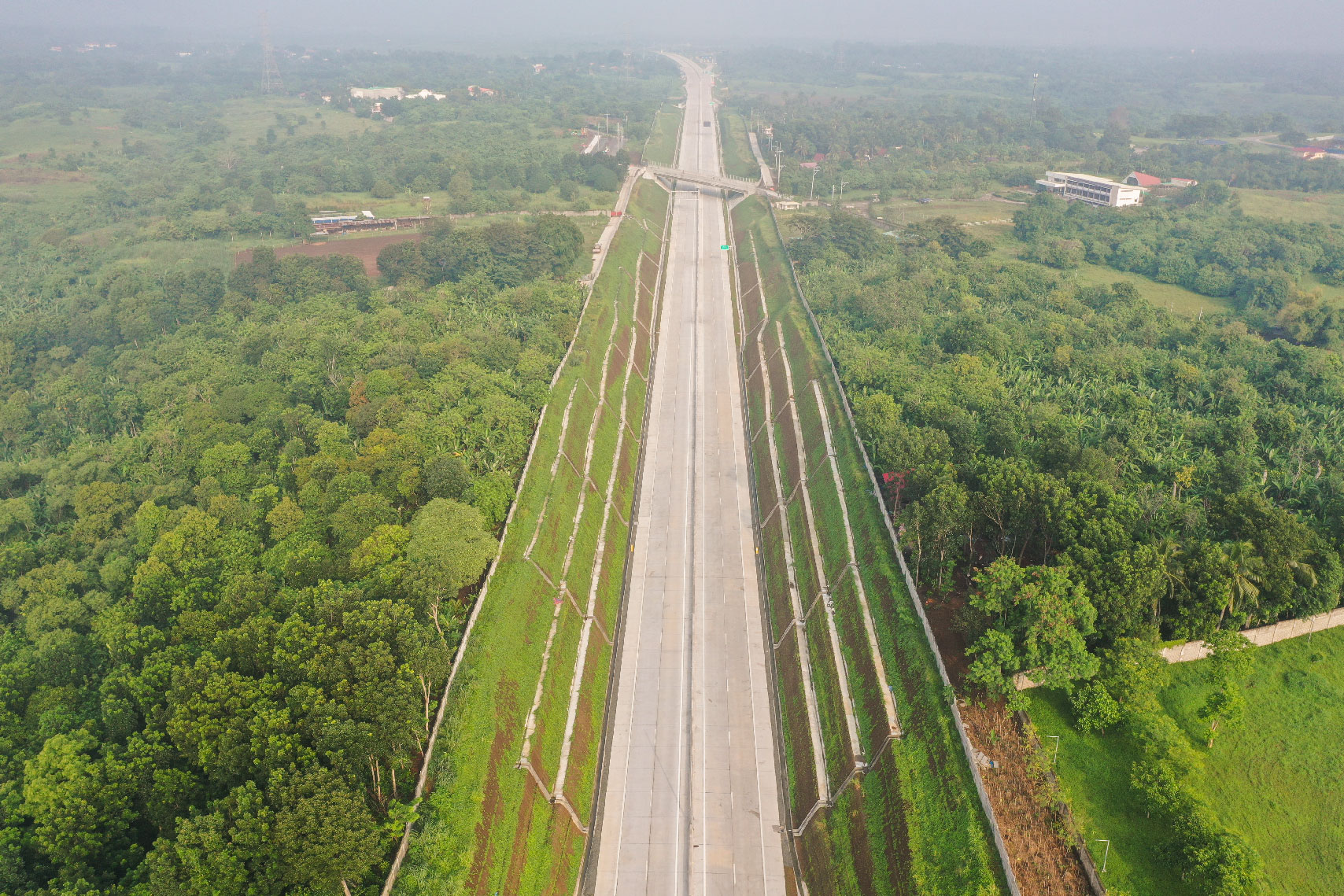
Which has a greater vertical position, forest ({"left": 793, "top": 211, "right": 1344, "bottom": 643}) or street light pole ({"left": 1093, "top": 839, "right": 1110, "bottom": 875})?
forest ({"left": 793, "top": 211, "right": 1344, "bottom": 643})

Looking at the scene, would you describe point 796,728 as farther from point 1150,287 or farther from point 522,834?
point 1150,287

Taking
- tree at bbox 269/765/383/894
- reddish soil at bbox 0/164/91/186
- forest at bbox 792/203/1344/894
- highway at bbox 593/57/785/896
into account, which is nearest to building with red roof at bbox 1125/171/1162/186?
forest at bbox 792/203/1344/894

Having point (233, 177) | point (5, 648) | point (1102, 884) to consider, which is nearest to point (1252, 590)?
point (1102, 884)

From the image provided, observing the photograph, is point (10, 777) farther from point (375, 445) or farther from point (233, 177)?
point (233, 177)

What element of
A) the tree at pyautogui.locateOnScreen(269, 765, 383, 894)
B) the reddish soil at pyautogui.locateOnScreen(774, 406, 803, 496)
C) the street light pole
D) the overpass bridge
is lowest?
the reddish soil at pyautogui.locateOnScreen(774, 406, 803, 496)

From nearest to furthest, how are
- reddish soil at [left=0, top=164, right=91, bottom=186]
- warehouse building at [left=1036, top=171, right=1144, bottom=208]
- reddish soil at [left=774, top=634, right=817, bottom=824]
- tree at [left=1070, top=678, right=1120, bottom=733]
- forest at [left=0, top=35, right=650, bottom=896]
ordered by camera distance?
1. forest at [left=0, top=35, right=650, bottom=896]
2. tree at [left=1070, top=678, right=1120, bottom=733]
3. reddish soil at [left=774, top=634, right=817, bottom=824]
4. warehouse building at [left=1036, top=171, right=1144, bottom=208]
5. reddish soil at [left=0, top=164, right=91, bottom=186]

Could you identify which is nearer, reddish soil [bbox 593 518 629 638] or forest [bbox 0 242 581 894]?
forest [bbox 0 242 581 894]

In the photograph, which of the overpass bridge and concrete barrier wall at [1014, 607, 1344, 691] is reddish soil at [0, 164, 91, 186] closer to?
the overpass bridge

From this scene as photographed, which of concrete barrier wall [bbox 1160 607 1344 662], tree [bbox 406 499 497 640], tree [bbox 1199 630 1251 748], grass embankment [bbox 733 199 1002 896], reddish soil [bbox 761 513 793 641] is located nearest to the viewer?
grass embankment [bbox 733 199 1002 896]

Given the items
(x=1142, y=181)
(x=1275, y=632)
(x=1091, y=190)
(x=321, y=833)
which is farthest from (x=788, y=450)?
(x=1142, y=181)
